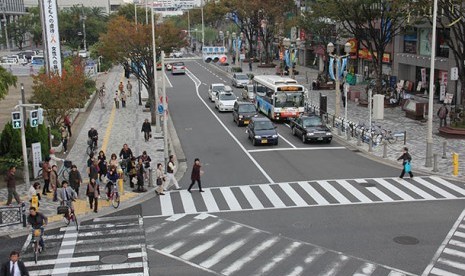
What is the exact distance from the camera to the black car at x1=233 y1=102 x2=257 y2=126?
131ft

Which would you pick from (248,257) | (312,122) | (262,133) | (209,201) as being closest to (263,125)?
(262,133)

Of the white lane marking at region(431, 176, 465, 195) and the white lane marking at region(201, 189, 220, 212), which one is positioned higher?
the white lane marking at region(201, 189, 220, 212)

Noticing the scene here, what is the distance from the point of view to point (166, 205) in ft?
73.2

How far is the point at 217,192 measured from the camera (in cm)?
2397

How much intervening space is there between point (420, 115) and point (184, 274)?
97.1 feet

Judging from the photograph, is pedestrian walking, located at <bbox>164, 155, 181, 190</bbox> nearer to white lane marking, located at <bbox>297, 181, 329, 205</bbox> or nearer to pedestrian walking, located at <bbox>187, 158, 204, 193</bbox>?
pedestrian walking, located at <bbox>187, 158, 204, 193</bbox>

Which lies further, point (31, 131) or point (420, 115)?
point (420, 115)

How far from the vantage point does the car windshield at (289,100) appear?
4053 centimetres

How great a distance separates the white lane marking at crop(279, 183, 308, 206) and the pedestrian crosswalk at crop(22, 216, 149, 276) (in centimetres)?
615

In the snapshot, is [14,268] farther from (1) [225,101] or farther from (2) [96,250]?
(1) [225,101]

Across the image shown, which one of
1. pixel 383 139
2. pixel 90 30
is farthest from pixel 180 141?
pixel 90 30

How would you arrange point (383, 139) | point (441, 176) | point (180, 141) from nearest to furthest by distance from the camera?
point (441, 176), point (383, 139), point (180, 141)

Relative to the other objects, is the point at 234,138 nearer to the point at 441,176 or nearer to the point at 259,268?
the point at 441,176

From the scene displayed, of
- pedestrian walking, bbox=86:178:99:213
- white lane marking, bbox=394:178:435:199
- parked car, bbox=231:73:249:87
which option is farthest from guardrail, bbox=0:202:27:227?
parked car, bbox=231:73:249:87
